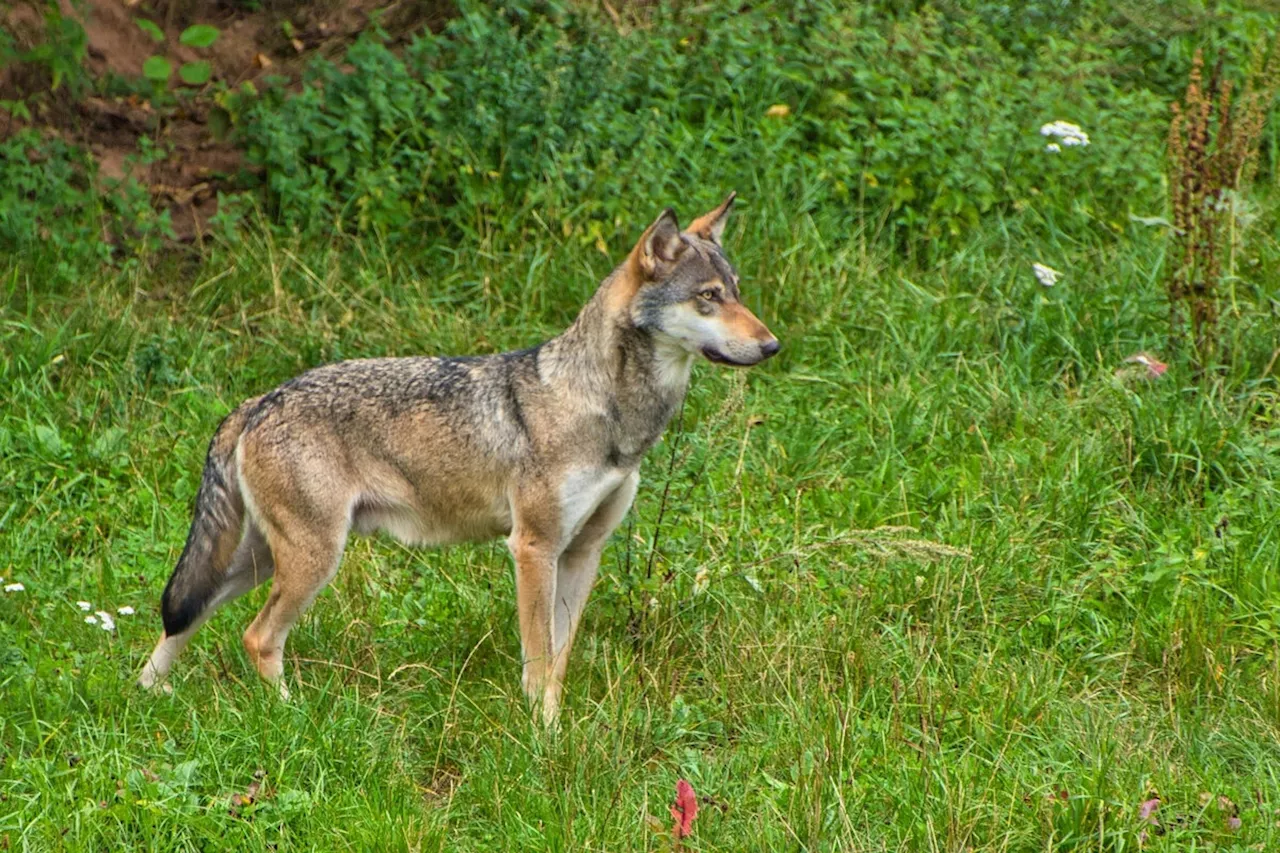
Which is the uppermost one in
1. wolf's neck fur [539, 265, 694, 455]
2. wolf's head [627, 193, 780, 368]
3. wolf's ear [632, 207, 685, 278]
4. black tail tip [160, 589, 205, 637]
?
wolf's ear [632, 207, 685, 278]

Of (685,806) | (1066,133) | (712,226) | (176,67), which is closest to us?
(685,806)

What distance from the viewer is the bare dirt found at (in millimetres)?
9172

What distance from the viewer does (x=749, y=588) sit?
20.1 feet

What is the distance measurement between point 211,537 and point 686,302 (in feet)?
6.42

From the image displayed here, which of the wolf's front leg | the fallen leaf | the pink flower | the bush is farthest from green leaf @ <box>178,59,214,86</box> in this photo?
the pink flower

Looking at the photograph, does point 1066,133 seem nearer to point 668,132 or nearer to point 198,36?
point 668,132

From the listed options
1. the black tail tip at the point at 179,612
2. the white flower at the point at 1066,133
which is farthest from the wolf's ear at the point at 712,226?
the white flower at the point at 1066,133

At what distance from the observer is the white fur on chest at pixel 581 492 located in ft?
18.5

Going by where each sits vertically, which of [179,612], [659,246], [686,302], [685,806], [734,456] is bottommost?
[734,456]

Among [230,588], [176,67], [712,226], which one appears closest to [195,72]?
[176,67]

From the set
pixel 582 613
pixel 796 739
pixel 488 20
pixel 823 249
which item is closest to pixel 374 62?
pixel 488 20

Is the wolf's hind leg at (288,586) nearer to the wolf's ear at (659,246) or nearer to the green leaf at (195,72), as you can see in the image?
the wolf's ear at (659,246)

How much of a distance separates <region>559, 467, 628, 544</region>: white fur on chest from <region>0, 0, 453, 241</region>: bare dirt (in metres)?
4.24

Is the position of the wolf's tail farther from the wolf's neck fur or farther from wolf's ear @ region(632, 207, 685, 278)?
wolf's ear @ region(632, 207, 685, 278)
